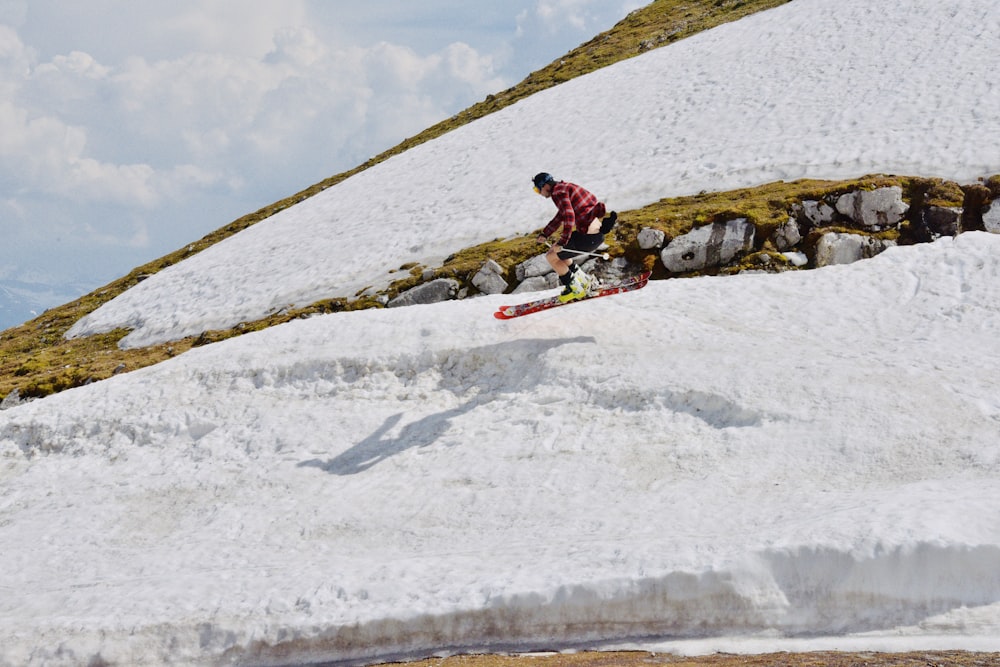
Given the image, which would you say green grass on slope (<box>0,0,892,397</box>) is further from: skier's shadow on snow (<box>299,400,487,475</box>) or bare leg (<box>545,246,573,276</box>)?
skier's shadow on snow (<box>299,400,487,475</box>)

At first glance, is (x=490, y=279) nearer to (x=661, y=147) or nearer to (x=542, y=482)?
(x=661, y=147)

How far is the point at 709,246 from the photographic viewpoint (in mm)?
24797

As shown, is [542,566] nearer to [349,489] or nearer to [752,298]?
[349,489]

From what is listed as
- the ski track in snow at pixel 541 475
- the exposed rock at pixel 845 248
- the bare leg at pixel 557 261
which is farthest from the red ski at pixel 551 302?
the exposed rock at pixel 845 248

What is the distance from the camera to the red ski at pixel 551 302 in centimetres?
1722

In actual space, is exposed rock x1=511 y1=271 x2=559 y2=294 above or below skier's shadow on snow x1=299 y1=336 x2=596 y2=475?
above

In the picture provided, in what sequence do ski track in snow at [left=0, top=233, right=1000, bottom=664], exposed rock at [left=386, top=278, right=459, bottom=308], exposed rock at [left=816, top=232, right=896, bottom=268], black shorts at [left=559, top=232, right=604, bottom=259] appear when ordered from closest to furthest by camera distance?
1. ski track in snow at [left=0, top=233, right=1000, bottom=664]
2. black shorts at [left=559, top=232, right=604, bottom=259]
3. exposed rock at [left=816, top=232, right=896, bottom=268]
4. exposed rock at [left=386, top=278, right=459, bottom=308]

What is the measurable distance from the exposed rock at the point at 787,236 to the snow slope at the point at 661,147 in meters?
6.24

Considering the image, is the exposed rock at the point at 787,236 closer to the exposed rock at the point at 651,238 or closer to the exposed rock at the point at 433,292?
the exposed rock at the point at 651,238

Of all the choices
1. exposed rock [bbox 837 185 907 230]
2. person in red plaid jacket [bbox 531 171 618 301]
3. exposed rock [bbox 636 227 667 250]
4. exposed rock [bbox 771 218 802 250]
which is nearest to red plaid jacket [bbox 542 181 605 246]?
person in red plaid jacket [bbox 531 171 618 301]

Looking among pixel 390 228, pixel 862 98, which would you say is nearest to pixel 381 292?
pixel 390 228

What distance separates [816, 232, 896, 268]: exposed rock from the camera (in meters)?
22.6

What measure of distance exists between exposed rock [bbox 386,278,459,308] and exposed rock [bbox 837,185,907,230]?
44.2 ft

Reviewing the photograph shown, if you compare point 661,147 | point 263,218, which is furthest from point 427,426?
point 263,218
